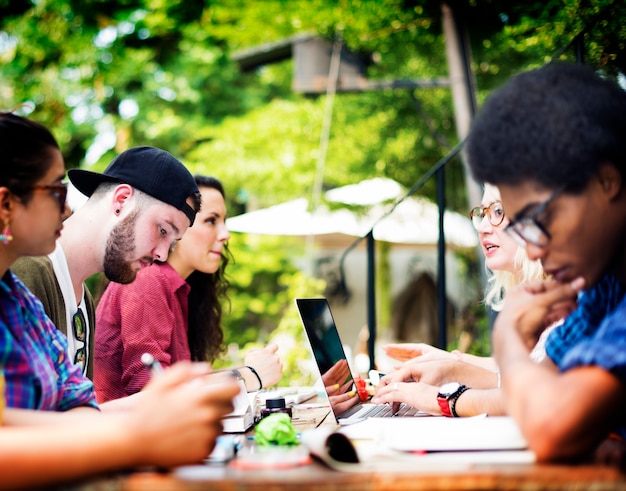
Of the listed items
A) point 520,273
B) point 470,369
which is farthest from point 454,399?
point 520,273

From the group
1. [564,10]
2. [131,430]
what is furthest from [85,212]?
[564,10]

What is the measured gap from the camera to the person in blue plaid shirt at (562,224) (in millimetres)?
1149

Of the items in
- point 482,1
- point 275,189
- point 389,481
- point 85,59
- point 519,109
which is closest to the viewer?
point 389,481

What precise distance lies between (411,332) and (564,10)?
1018 cm

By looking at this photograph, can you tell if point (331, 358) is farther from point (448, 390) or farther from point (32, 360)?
point (32, 360)

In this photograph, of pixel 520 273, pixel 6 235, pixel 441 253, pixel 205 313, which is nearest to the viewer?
pixel 6 235

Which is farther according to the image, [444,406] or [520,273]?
[520,273]

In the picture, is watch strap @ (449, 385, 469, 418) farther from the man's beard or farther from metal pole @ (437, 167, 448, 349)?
metal pole @ (437, 167, 448, 349)

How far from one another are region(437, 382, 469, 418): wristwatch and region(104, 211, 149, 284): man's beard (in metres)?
1.11

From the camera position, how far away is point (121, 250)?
2.45m

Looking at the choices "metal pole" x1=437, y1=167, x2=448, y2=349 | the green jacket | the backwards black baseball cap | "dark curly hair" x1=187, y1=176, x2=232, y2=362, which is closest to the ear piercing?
the green jacket

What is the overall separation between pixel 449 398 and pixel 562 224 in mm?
821

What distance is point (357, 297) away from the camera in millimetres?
13352

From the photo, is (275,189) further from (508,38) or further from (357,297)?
(508,38)
